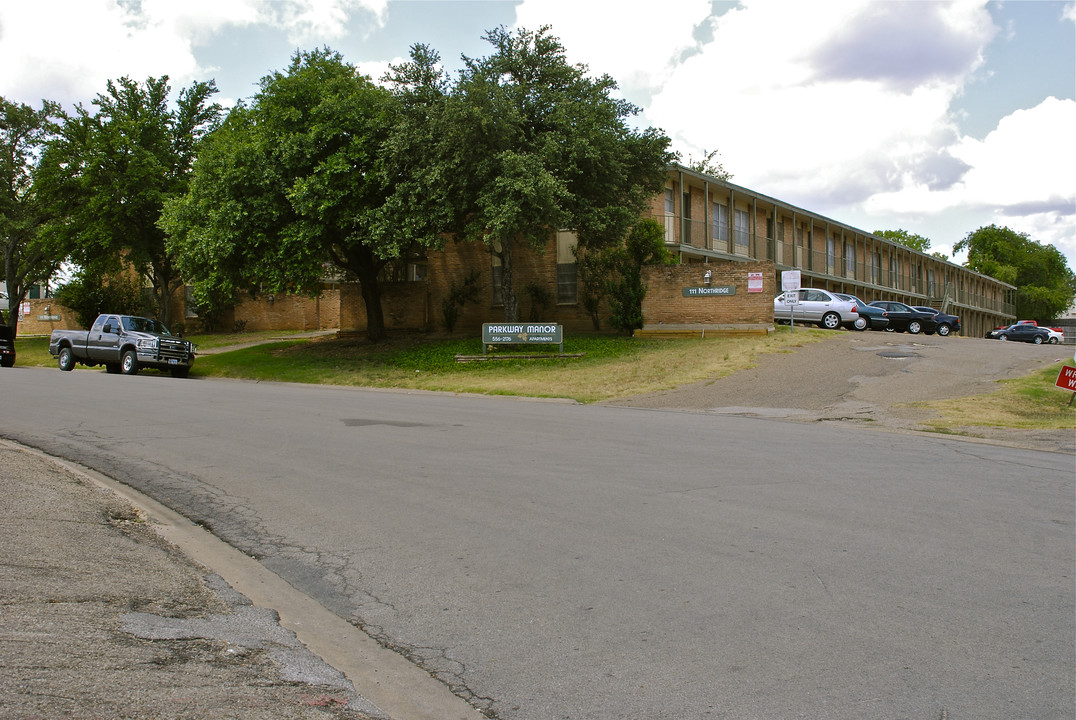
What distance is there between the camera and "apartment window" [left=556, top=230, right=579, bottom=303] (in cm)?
3212

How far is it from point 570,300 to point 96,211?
2049cm

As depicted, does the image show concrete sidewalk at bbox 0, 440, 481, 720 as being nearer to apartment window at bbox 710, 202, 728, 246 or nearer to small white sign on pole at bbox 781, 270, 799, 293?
small white sign on pole at bbox 781, 270, 799, 293

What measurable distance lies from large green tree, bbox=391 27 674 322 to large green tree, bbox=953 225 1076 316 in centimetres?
8244

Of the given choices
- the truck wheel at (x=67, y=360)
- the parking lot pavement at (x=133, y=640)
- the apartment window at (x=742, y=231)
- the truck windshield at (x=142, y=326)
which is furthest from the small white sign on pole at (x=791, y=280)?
the truck wheel at (x=67, y=360)

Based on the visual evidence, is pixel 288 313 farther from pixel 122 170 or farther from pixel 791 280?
pixel 791 280

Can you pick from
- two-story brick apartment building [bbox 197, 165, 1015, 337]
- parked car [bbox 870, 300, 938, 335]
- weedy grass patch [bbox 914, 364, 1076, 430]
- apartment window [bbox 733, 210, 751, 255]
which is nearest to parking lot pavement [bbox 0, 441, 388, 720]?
weedy grass patch [bbox 914, 364, 1076, 430]

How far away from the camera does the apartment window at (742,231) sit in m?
40.6

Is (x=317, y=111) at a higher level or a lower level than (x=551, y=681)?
higher

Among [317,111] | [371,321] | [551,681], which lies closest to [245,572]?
[551,681]

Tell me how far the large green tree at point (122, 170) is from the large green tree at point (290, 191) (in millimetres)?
8839

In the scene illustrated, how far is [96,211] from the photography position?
111 feet

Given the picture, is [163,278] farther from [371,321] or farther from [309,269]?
[309,269]

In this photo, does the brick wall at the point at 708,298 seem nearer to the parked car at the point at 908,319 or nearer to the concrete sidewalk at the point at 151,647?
the parked car at the point at 908,319

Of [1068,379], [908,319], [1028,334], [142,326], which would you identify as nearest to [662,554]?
[1068,379]
